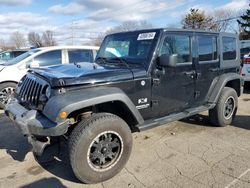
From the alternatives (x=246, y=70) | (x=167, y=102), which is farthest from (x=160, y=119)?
(x=246, y=70)

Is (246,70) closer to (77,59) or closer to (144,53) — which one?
(77,59)

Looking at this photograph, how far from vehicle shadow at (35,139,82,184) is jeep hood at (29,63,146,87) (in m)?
0.95

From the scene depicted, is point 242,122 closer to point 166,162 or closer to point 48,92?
point 166,162

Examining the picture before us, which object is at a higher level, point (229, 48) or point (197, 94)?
point (229, 48)

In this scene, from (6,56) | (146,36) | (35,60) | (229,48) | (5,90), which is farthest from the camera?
(6,56)

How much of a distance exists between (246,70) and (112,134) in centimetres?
676

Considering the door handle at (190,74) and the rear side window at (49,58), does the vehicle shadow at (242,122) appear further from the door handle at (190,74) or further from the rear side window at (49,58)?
the rear side window at (49,58)

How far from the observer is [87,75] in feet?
11.5

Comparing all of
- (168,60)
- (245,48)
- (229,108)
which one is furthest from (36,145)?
(245,48)

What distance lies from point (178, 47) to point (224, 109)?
5.75ft

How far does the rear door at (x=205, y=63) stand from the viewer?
470cm

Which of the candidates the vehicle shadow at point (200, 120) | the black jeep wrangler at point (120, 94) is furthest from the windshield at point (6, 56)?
the vehicle shadow at point (200, 120)

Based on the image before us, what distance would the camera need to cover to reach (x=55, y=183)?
345cm

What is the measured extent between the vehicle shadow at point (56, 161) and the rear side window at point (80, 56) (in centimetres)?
435
